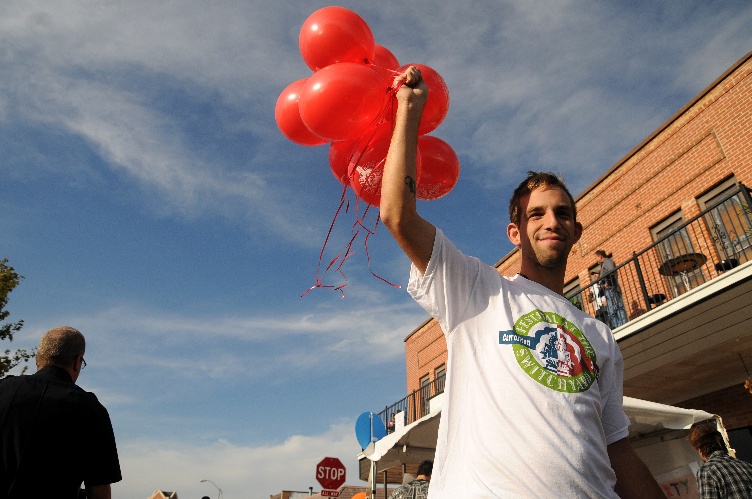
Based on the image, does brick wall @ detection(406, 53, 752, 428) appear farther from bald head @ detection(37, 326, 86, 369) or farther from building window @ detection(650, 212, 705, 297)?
bald head @ detection(37, 326, 86, 369)

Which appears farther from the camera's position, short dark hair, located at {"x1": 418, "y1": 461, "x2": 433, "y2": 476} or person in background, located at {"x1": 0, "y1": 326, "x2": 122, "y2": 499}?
short dark hair, located at {"x1": 418, "y1": 461, "x2": 433, "y2": 476}

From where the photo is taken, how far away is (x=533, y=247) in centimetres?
Answer: 184

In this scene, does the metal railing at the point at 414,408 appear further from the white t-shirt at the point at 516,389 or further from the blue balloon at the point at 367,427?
the white t-shirt at the point at 516,389

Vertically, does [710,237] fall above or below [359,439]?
above

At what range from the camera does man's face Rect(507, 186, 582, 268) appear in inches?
71.1

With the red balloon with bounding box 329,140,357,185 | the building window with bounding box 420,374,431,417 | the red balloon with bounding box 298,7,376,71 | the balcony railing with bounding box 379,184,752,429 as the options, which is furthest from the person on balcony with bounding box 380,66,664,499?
the building window with bounding box 420,374,431,417

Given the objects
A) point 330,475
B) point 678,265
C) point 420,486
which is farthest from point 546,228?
point 330,475

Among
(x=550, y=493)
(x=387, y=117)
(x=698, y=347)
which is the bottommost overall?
(x=550, y=493)

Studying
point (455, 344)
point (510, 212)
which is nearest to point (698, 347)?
point (510, 212)

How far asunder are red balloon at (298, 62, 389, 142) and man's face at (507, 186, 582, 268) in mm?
750

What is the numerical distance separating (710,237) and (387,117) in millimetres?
9552

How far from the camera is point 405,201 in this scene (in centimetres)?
149

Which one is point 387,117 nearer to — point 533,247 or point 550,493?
point 533,247

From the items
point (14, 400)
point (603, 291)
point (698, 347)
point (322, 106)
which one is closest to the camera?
point (322, 106)
